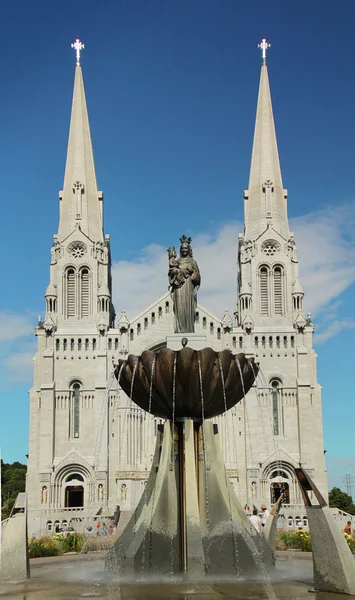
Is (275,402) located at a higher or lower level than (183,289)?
higher

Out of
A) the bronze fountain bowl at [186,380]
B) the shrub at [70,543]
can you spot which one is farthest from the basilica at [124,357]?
the bronze fountain bowl at [186,380]

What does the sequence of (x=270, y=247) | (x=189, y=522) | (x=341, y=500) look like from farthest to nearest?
(x=341, y=500), (x=270, y=247), (x=189, y=522)

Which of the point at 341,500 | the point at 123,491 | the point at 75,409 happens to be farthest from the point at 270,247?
the point at 341,500

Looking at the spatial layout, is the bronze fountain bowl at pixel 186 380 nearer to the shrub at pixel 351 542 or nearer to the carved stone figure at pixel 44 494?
the shrub at pixel 351 542

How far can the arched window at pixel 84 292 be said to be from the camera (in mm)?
54562

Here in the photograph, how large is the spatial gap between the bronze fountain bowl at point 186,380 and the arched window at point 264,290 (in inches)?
1513

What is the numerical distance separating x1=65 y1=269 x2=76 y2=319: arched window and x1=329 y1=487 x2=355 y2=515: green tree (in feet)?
104

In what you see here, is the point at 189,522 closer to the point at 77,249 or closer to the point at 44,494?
the point at 44,494

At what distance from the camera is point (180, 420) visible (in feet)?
52.3

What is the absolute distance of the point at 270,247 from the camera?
55.4 metres

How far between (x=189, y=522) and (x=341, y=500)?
208 ft

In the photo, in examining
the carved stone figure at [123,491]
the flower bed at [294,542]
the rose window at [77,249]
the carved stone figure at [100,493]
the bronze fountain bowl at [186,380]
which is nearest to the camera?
the bronze fountain bowl at [186,380]

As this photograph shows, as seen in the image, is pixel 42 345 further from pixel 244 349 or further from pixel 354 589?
pixel 354 589

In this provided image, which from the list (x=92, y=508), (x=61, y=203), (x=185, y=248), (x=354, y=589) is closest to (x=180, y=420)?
(x=185, y=248)
